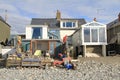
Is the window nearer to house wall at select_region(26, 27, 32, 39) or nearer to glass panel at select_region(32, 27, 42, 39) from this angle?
glass panel at select_region(32, 27, 42, 39)

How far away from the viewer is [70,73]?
72.2 feet

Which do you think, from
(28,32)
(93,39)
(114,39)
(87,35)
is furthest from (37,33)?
(114,39)

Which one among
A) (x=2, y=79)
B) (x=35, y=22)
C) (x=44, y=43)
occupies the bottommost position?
(x=2, y=79)

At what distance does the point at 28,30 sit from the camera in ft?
145

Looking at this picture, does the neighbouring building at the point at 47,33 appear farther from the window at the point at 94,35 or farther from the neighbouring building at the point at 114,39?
the neighbouring building at the point at 114,39

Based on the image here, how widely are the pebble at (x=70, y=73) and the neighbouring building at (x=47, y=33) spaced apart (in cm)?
1170

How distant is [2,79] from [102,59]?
1414 cm

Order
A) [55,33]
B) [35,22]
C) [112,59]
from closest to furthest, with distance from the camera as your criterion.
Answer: [112,59]
[55,33]
[35,22]

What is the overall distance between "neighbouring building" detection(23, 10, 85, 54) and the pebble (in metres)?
11.7

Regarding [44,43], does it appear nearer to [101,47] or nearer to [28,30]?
[28,30]

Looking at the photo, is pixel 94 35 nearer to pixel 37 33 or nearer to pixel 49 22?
pixel 37 33

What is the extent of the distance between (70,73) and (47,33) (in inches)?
942

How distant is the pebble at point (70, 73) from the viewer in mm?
19391

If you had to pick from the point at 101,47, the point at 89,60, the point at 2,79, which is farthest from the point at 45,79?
the point at 101,47
